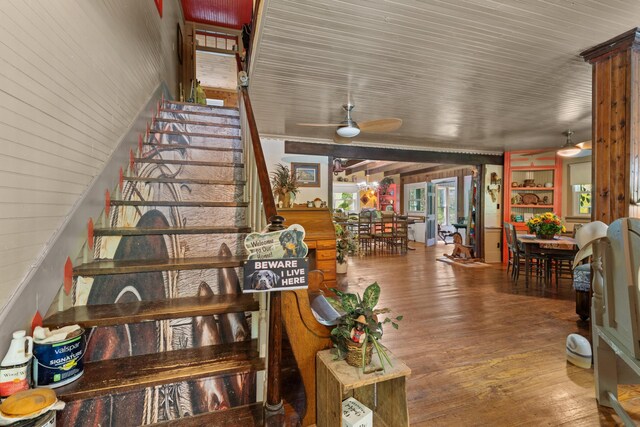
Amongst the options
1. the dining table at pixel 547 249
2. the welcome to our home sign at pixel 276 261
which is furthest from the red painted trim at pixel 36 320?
the dining table at pixel 547 249

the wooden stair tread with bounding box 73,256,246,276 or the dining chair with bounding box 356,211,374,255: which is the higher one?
the wooden stair tread with bounding box 73,256,246,276

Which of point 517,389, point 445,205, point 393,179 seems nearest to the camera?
point 517,389

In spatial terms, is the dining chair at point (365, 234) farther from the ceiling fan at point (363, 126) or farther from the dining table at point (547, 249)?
the ceiling fan at point (363, 126)

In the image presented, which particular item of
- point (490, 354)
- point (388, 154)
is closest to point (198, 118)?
point (388, 154)

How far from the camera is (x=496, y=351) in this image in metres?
2.59

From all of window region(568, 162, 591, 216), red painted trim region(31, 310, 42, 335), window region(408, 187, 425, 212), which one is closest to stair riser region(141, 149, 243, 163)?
red painted trim region(31, 310, 42, 335)

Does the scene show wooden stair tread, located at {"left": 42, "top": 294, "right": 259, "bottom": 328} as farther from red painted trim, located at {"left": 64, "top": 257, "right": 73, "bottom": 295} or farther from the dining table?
the dining table

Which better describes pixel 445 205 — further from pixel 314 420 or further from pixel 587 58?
pixel 314 420

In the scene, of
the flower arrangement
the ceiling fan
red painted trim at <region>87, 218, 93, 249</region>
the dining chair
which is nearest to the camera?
red painted trim at <region>87, 218, 93, 249</region>

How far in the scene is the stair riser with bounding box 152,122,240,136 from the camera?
3.36 m

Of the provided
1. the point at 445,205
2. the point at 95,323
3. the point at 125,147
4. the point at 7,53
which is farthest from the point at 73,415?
the point at 445,205

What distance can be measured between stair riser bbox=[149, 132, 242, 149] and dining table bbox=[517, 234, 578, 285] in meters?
4.79

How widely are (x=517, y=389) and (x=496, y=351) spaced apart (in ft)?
1.87

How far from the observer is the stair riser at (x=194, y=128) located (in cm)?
336
